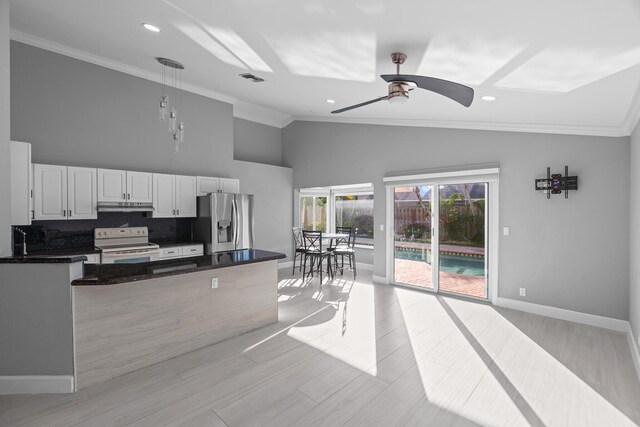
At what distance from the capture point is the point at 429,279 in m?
5.28

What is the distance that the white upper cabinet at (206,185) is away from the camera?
5327mm

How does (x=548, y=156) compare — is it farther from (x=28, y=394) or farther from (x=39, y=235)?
(x=39, y=235)

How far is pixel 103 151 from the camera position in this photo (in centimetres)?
450

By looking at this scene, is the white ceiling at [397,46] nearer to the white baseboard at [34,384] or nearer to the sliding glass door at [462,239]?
the sliding glass door at [462,239]

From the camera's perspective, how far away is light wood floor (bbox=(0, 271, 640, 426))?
2.07 m

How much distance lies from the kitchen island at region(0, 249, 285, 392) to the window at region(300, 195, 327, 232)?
4.39m

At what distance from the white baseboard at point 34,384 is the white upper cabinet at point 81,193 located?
223cm

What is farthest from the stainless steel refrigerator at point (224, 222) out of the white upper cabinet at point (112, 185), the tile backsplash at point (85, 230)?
the white upper cabinet at point (112, 185)

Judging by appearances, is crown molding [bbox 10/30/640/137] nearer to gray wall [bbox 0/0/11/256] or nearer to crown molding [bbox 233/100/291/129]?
crown molding [bbox 233/100/291/129]

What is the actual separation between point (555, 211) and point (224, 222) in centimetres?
480

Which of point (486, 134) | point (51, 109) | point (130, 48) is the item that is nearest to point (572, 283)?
point (486, 134)

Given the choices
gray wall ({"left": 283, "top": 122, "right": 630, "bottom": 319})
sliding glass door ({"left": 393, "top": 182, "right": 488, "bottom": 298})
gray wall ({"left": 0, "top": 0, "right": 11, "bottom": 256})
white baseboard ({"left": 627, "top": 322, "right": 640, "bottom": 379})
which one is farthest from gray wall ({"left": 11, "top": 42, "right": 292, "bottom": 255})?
white baseboard ({"left": 627, "top": 322, "right": 640, "bottom": 379})

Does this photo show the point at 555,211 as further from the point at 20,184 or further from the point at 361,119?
the point at 20,184

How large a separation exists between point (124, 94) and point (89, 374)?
3995 millimetres
